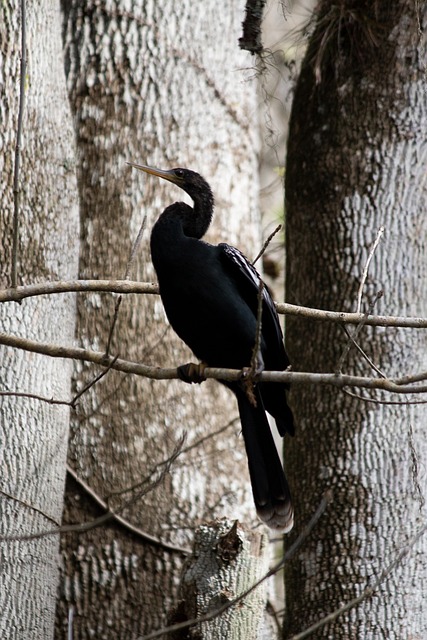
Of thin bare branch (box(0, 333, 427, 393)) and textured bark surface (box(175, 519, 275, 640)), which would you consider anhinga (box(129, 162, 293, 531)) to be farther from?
thin bare branch (box(0, 333, 427, 393))

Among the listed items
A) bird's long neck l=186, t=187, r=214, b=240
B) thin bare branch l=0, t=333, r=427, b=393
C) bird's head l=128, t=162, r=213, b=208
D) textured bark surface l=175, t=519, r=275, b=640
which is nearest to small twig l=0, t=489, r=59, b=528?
textured bark surface l=175, t=519, r=275, b=640

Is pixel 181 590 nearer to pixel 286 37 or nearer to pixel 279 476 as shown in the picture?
pixel 279 476

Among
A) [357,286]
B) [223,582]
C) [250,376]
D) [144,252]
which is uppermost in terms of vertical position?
[144,252]

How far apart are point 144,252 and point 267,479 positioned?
179cm

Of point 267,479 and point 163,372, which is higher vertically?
point 163,372

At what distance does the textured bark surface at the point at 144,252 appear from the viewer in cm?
423

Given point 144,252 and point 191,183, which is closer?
point 191,183

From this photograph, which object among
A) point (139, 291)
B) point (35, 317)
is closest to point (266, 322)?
point (139, 291)

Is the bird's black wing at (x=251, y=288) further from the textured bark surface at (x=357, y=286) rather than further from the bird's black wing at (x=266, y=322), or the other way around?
the textured bark surface at (x=357, y=286)

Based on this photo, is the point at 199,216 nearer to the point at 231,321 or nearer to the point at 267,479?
the point at 231,321

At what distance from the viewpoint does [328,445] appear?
3748 millimetres

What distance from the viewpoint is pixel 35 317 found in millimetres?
3529

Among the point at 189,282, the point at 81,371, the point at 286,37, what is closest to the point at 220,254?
the point at 189,282

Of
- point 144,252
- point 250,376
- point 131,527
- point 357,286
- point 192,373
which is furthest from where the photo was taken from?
point 144,252
